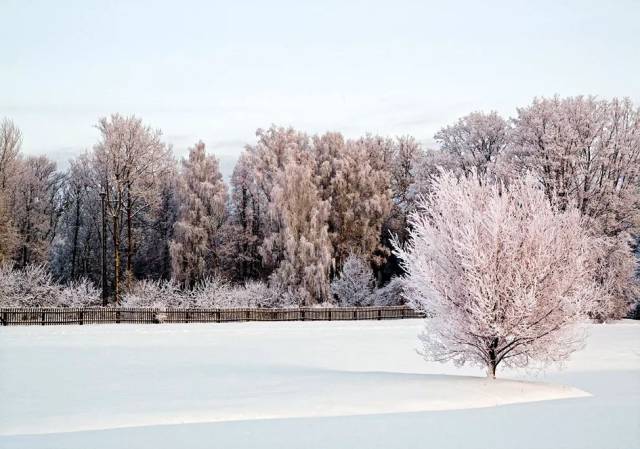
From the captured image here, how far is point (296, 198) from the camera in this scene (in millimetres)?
51562

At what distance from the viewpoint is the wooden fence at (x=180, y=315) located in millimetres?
38562

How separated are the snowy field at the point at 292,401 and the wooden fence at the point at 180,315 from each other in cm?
886

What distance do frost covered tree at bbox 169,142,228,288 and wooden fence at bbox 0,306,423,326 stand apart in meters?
9.07

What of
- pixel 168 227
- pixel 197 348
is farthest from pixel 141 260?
pixel 197 348

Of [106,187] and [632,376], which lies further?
[106,187]

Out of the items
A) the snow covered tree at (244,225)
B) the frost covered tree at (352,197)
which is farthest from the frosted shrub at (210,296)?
the frost covered tree at (352,197)

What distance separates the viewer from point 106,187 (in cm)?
5328

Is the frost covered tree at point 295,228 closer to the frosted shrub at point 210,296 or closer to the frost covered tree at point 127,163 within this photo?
the frosted shrub at point 210,296

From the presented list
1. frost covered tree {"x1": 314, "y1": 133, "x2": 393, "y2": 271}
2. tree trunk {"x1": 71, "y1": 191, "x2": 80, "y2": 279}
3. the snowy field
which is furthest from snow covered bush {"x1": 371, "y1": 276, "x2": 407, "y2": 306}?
tree trunk {"x1": 71, "y1": 191, "x2": 80, "y2": 279}

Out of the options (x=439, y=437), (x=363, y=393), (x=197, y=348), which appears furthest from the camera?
(x=197, y=348)

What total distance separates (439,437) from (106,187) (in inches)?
1723

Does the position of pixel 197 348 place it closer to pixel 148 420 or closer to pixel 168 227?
pixel 148 420

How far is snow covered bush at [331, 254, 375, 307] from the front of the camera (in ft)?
171

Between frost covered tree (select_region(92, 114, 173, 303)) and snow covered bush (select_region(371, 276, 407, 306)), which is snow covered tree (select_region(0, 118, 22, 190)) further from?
snow covered bush (select_region(371, 276, 407, 306))
